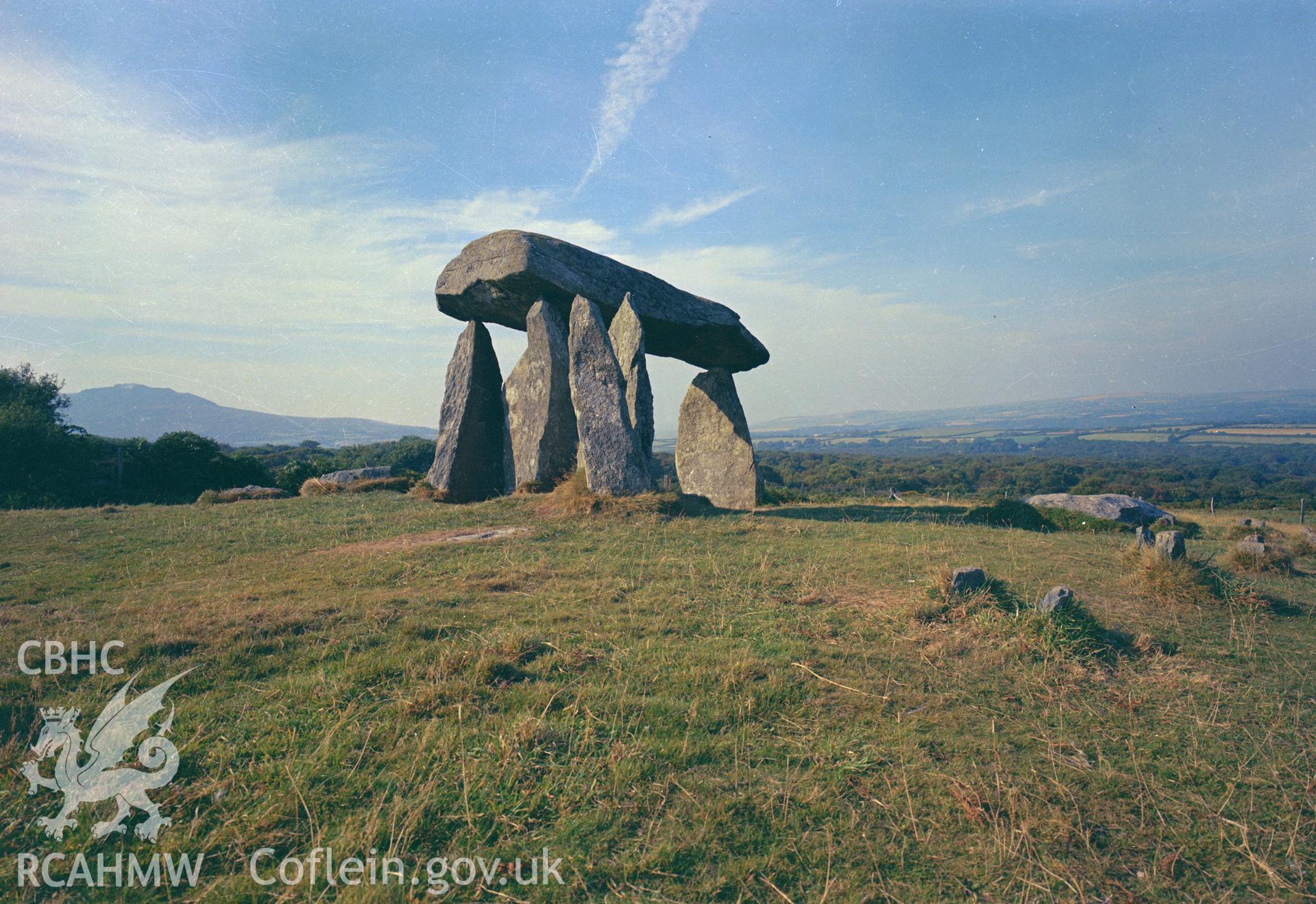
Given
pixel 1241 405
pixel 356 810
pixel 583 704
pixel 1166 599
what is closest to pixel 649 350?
pixel 1166 599

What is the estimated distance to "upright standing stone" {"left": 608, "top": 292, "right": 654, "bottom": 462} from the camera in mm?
12227

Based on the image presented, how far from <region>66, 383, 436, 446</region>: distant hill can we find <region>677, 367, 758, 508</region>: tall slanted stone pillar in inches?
2179

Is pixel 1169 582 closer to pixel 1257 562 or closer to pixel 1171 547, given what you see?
pixel 1171 547

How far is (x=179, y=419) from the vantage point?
300 ft

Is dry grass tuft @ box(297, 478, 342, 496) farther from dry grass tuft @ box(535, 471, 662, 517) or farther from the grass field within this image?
the grass field

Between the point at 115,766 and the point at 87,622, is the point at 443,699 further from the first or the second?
the point at 87,622

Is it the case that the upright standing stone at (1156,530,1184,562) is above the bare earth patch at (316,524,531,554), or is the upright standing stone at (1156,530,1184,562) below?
below

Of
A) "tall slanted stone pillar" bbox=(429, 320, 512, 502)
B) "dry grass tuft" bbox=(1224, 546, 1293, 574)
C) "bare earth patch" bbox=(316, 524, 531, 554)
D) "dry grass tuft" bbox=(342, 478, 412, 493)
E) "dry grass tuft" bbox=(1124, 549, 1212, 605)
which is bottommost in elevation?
"dry grass tuft" bbox=(1224, 546, 1293, 574)

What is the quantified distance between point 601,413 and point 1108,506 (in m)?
10.8

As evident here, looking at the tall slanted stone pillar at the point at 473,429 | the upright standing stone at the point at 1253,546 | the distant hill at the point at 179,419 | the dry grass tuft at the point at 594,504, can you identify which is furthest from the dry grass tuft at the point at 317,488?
the distant hill at the point at 179,419

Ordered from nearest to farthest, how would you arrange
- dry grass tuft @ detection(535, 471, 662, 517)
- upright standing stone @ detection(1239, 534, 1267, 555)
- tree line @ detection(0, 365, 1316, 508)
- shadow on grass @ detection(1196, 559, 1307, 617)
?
shadow on grass @ detection(1196, 559, 1307, 617) → upright standing stone @ detection(1239, 534, 1267, 555) → dry grass tuft @ detection(535, 471, 662, 517) → tree line @ detection(0, 365, 1316, 508)

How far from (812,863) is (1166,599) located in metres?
5.63

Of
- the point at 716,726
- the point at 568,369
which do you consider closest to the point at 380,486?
the point at 568,369

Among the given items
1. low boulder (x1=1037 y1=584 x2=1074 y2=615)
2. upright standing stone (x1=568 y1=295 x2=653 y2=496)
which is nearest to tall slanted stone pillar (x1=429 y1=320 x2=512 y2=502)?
upright standing stone (x1=568 y1=295 x2=653 y2=496)
